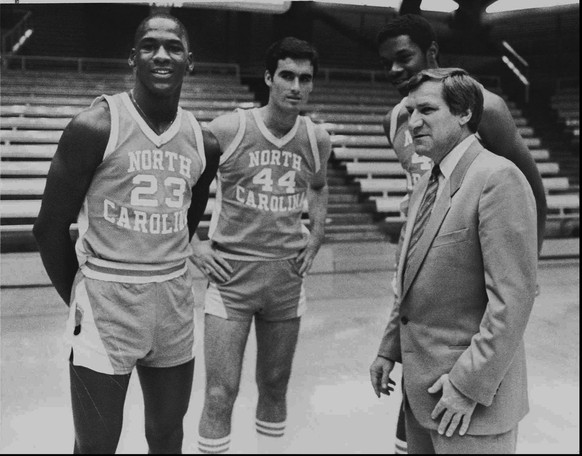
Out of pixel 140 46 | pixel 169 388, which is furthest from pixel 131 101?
pixel 169 388

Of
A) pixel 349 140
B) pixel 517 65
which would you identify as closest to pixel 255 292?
pixel 349 140

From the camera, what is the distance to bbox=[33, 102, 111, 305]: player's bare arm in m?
1.43

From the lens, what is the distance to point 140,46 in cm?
146

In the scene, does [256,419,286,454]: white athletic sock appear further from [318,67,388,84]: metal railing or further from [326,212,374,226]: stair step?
[318,67,388,84]: metal railing

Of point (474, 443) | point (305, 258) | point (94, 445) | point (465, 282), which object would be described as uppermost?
point (465, 282)

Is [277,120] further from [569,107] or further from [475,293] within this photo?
[569,107]

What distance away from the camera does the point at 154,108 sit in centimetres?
152

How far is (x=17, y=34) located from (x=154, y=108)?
7574 mm

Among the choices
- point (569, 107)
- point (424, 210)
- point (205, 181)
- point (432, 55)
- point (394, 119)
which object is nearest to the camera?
point (424, 210)

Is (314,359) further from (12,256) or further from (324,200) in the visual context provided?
(12,256)

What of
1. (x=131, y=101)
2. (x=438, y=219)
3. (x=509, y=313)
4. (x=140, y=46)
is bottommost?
(x=509, y=313)

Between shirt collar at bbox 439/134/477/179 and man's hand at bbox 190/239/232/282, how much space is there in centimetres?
99

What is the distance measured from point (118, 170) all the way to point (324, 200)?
108 centimetres

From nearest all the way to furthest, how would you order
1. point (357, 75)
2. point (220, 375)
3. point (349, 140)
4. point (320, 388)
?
point (220, 375) < point (320, 388) < point (349, 140) < point (357, 75)
